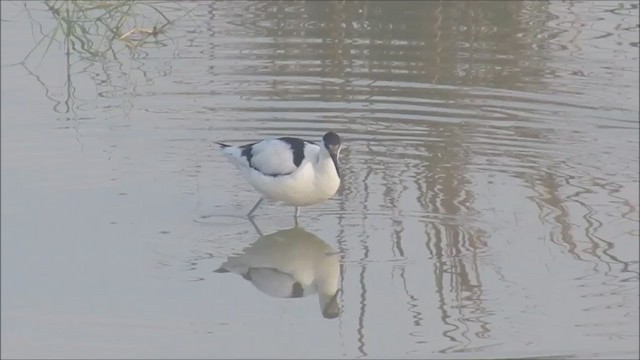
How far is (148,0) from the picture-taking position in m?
16.1

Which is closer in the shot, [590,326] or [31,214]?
[590,326]

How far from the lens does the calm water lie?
9234 mm

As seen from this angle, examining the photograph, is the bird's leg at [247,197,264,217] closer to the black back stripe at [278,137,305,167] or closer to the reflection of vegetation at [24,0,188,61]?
the black back stripe at [278,137,305,167]

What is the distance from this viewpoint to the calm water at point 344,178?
923cm

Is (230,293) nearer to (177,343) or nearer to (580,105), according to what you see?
(177,343)

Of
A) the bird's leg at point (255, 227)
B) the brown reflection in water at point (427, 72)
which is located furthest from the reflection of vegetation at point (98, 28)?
the bird's leg at point (255, 227)

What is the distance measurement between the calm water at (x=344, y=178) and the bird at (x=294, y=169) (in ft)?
0.81

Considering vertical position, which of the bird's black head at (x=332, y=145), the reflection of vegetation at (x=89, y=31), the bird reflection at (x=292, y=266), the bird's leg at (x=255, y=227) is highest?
the reflection of vegetation at (x=89, y=31)

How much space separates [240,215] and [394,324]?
2209 mm

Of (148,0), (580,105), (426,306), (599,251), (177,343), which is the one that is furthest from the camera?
(148,0)

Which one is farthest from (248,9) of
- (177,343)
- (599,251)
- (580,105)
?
(177,343)

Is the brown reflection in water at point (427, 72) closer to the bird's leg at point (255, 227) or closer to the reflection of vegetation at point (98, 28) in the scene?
the bird's leg at point (255, 227)

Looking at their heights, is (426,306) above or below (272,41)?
below

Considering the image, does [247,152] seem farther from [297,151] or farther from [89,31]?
[89,31]
